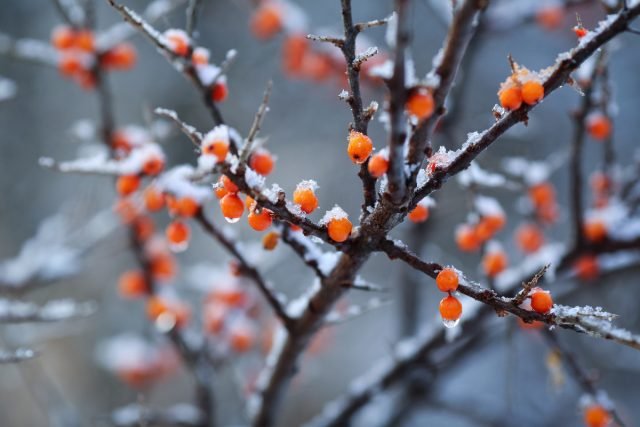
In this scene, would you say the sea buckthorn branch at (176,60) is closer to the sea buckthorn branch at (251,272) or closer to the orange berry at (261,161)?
the orange berry at (261,161)

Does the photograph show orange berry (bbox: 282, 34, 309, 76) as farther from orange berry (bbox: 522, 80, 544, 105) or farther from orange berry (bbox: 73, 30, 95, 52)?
orange berry (bbox: 522, 80, 544, 105)

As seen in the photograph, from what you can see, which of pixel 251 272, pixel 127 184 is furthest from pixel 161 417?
pixel 127 184

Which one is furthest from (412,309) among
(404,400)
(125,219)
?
(125,219)

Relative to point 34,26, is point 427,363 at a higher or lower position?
lower

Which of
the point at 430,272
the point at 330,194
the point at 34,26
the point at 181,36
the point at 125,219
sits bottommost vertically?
the point at 430,272

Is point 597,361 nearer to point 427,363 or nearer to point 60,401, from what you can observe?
point 427,363

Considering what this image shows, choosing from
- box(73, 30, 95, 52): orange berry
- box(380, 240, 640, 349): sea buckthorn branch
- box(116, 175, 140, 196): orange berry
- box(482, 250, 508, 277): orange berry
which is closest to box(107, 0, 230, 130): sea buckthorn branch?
box(116, 175, 140, 196): orange berry
